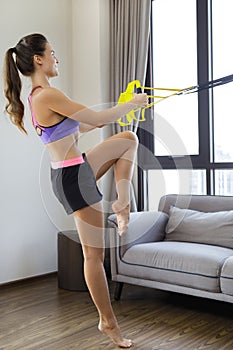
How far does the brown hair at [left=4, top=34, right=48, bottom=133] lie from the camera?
87.7 inches

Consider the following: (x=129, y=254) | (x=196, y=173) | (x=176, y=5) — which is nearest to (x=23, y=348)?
(x=129, y=254)

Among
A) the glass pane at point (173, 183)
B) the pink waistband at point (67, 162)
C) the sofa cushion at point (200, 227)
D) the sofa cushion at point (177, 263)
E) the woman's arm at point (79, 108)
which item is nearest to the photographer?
the woman's arm at point (79, 108)

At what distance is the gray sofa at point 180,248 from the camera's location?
2.96 meters

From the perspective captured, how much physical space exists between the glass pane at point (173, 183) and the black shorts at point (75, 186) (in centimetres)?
196

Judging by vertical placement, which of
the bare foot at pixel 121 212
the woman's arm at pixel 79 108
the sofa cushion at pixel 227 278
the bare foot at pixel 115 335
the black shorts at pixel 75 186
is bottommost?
the bare foot at pixel 115 335

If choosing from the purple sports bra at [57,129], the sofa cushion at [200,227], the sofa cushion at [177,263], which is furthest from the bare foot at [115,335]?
the sofa cushion at [200,227]

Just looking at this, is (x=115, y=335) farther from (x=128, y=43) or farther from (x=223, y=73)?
(x=128, y=43)

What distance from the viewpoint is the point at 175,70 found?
440 cm

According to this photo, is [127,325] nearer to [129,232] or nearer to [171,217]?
[129,232]

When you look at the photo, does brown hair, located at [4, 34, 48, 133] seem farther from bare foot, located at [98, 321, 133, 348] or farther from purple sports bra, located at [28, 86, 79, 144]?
bare foot, located at [98, 321, 133, 348]

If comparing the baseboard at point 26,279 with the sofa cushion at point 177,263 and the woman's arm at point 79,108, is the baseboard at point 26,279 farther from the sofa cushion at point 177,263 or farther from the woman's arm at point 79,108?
the woman's arm at point 79,108

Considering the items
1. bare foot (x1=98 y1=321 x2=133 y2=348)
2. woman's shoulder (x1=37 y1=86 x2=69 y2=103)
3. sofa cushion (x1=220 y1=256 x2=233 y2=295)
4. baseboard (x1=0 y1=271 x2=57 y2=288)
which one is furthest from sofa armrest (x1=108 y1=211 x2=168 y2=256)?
woman's shoulder (x1=37 y1=86 x2=69 y2=103)

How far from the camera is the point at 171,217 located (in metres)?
3.78

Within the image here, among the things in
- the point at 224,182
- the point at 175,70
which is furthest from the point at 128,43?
the point at 224,182
